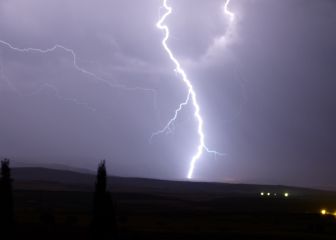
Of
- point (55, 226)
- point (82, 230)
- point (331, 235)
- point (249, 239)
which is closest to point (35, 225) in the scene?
point (55, 226)

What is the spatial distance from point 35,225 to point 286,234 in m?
17.3

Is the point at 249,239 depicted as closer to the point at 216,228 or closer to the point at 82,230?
the point at 216,228

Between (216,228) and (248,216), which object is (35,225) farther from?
(248,216)

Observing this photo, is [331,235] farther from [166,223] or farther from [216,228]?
[166,223]

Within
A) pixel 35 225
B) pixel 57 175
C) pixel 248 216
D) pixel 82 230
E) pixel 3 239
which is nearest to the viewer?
pixel 3 239

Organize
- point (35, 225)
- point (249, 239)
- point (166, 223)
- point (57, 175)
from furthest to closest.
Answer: point (57, 175), point (166, 223), point (35, 225), point (249, 239)

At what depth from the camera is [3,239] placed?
2567 cm

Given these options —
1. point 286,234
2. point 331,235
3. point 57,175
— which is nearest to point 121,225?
point 286,234

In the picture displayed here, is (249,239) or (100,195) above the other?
(100,195)

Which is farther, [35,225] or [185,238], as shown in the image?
[35,225]

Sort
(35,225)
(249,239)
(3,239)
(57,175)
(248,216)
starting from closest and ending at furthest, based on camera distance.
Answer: (3,239) → (249,239) → (35,225) → (248,216) → (57,175)

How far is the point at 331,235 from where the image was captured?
3922 centimetres

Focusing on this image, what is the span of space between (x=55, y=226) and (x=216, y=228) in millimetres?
11485

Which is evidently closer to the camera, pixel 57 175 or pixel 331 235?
pixel 331 235
